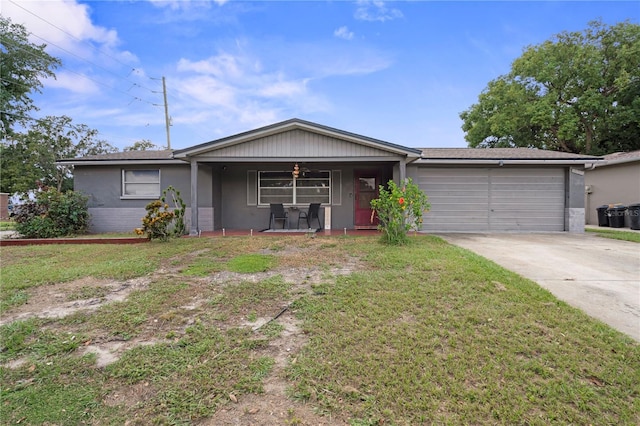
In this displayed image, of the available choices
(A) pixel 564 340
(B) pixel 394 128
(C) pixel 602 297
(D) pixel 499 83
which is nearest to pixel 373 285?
(A) pixel 564 340

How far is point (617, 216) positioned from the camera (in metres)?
12.4

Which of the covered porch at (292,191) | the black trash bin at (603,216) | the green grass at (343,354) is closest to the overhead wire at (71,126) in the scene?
the covered porch at (292,191)

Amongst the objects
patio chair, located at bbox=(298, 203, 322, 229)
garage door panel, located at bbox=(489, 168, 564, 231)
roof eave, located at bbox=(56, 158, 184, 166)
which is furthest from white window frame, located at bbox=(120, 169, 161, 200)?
garage door panel, located at bbox=(489, 168, 564, 231)

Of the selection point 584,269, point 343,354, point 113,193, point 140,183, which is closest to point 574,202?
point 584,269

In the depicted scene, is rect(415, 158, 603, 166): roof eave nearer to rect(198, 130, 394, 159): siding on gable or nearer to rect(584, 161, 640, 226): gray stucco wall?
rect(198, 130, 394, 159): siding on gable

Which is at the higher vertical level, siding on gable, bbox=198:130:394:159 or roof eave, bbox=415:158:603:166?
siding on gable, bbox=198:130:394:159

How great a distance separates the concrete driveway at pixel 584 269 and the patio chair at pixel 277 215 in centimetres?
560

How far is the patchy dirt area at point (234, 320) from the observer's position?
1.85 meters

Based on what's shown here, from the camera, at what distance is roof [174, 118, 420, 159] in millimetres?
8672

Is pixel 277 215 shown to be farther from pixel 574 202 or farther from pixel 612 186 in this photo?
pixel 612 186

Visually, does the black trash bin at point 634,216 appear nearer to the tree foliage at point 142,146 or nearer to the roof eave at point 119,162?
the roof eave at point 119,162

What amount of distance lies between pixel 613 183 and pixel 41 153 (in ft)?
120

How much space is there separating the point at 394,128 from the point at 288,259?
1799 cm

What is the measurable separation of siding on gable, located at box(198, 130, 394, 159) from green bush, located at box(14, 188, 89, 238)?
5.37 meters
